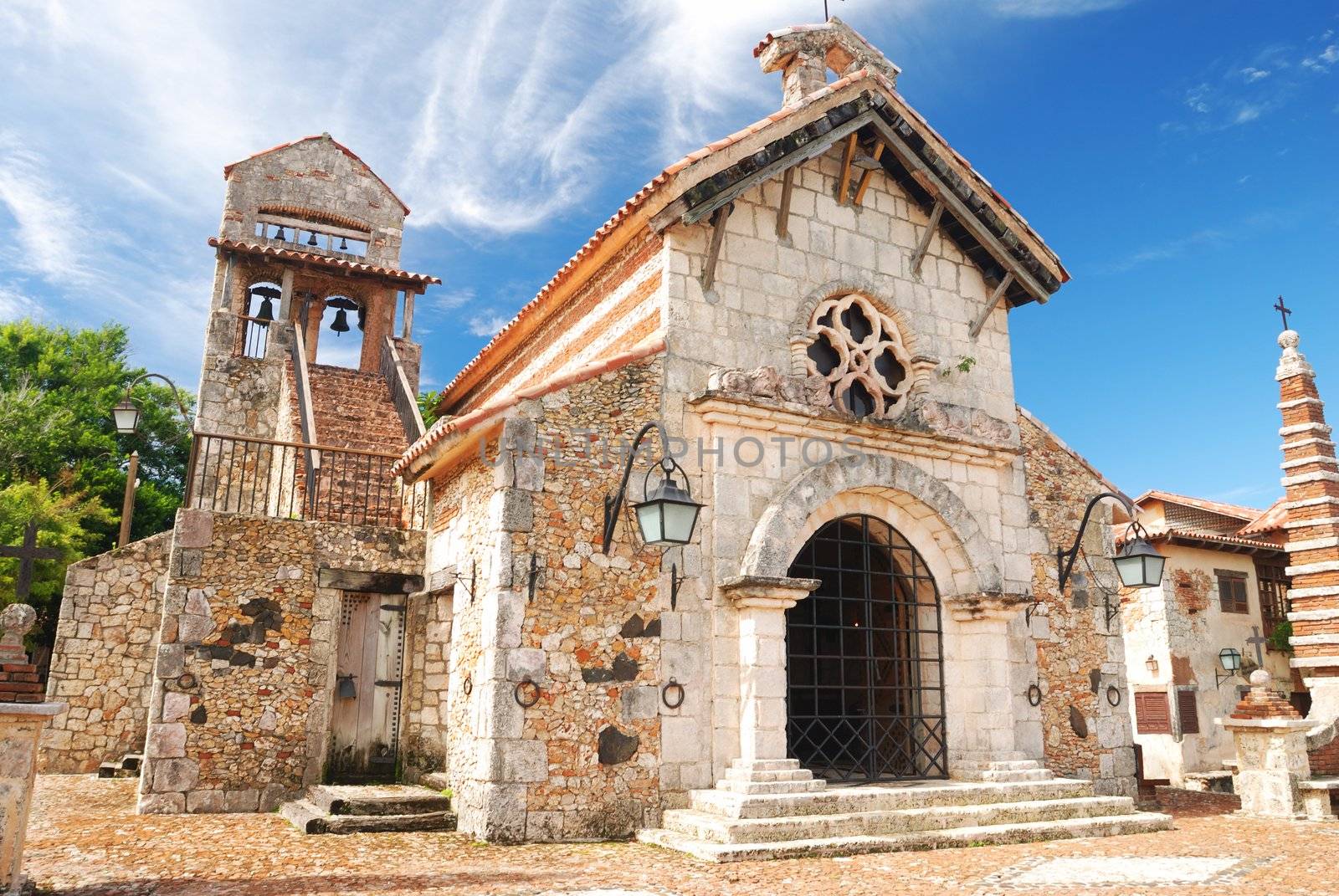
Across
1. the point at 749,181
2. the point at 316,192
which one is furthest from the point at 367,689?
the point at 316,192

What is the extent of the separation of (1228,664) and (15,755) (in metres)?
19.5

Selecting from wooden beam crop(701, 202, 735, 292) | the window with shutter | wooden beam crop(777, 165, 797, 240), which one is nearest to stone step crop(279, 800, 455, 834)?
wooden beam crop(701, 202, 735, 292)

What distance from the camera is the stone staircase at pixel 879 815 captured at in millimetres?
6883

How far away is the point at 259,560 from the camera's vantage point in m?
9.45

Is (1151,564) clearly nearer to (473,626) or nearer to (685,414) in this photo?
(685,414)

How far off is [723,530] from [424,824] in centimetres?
345

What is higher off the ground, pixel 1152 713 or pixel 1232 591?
pixel 1232 591

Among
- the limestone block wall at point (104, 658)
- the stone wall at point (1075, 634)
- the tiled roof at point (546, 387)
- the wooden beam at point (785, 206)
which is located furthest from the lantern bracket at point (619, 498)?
the limestone block wall at point (104, 658)

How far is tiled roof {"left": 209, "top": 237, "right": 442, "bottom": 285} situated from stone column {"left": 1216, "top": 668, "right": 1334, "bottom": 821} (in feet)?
49.2

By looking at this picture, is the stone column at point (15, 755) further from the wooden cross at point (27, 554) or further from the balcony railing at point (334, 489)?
the balcony railing at point (334, 489)

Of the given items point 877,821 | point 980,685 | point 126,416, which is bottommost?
point 877,821

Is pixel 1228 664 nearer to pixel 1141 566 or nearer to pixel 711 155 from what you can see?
pixel 1141 566

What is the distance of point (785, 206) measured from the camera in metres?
9.28

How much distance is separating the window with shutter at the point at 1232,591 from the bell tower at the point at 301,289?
16.1 metres
